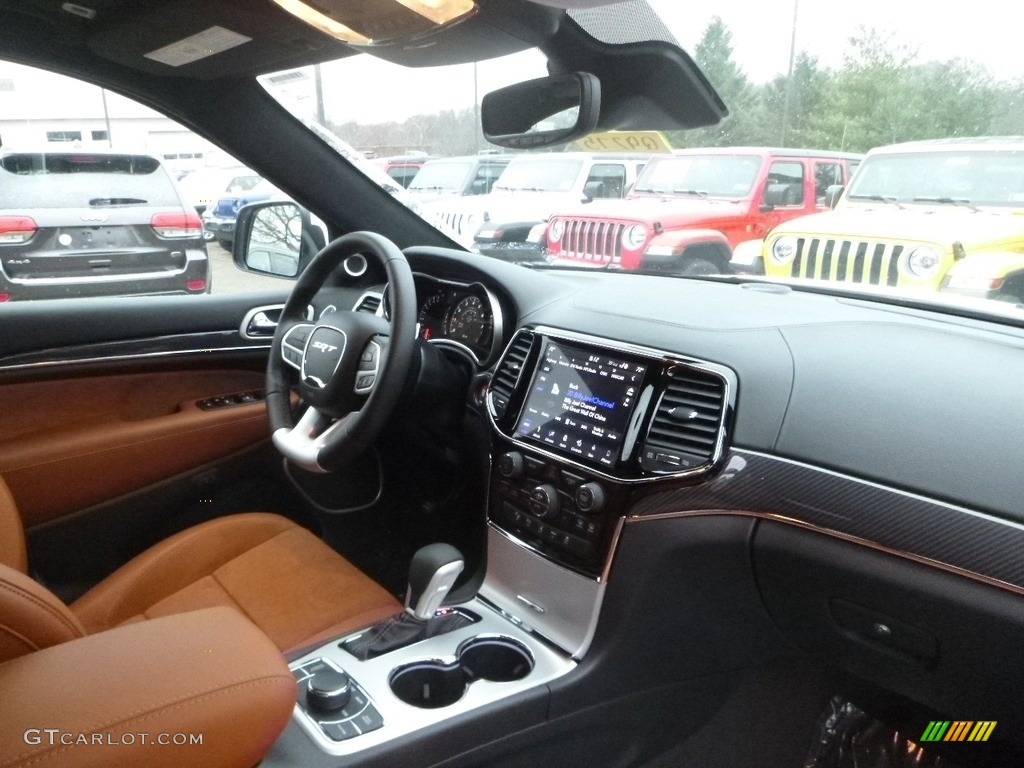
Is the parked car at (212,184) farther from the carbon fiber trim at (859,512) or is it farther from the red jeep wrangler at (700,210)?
the carbon fiber trim at (859,512)

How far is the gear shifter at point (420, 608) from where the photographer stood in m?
1.68

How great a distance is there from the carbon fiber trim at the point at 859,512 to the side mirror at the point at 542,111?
0.74m

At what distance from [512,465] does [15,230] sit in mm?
2173

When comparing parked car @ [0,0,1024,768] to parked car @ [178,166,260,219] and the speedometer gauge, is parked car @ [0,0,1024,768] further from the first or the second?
parked car @ [178,166,260,219]

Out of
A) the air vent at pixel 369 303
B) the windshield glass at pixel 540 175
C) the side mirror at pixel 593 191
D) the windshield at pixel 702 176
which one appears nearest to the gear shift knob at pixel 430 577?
the air vent at pixel 369 303

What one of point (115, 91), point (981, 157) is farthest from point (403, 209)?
point (981, 157)

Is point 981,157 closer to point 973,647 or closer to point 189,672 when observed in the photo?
point 973,647

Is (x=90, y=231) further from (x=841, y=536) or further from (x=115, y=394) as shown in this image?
(x=841, y=536)

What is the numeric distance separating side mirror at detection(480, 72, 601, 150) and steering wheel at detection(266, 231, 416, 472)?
37cm

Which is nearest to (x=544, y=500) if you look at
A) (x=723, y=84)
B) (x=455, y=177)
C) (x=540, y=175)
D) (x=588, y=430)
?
(x=588, y=430)

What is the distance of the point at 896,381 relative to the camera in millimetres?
1449

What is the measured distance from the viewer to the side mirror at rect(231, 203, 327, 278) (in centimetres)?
274

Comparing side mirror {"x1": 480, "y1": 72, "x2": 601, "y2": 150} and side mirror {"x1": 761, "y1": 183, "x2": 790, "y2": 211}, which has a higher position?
side mirror {"x1": 480, "y1": 72, "x2": 601, "y2": 150}
